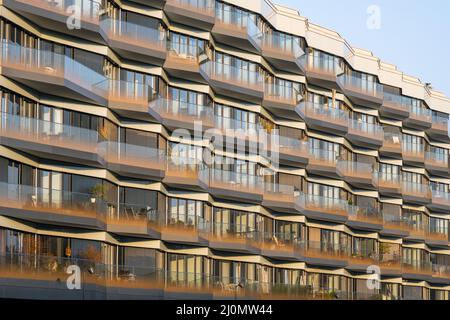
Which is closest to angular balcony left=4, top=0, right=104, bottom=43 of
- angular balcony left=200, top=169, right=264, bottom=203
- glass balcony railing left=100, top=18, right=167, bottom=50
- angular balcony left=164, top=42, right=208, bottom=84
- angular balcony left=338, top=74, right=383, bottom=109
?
glass balcony railing left=100, top=18, right=167, bottom=50

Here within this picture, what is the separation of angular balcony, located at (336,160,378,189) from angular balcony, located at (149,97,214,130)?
2117cm

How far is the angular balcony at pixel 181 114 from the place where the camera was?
69.9m

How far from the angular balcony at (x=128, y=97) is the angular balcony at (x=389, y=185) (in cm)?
3617

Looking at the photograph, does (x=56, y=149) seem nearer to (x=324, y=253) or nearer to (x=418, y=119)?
(x=324, y=253)

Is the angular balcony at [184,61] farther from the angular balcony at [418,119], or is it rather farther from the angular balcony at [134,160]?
the angular balcony at [418,119]

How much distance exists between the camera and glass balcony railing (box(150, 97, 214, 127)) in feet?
230

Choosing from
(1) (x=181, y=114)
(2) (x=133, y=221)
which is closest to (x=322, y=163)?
(1) (x=181, y=114)

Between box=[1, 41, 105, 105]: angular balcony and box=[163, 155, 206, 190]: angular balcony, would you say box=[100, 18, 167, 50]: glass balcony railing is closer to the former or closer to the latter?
box=[1, 41, 105, 105]: angular balcony

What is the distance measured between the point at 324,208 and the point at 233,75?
16392 mm

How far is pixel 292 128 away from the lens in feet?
282

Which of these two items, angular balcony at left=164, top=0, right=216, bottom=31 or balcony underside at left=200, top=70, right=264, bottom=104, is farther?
balcony underside at left=200, top=70, right=264, bottom=104

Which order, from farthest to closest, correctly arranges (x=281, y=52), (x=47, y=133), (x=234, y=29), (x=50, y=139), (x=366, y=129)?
(x=366, y=129), (x=281, y=52), (x=234, y=29), (x=50, y=139), (x=47, y=133)

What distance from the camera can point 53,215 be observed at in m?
58.0
